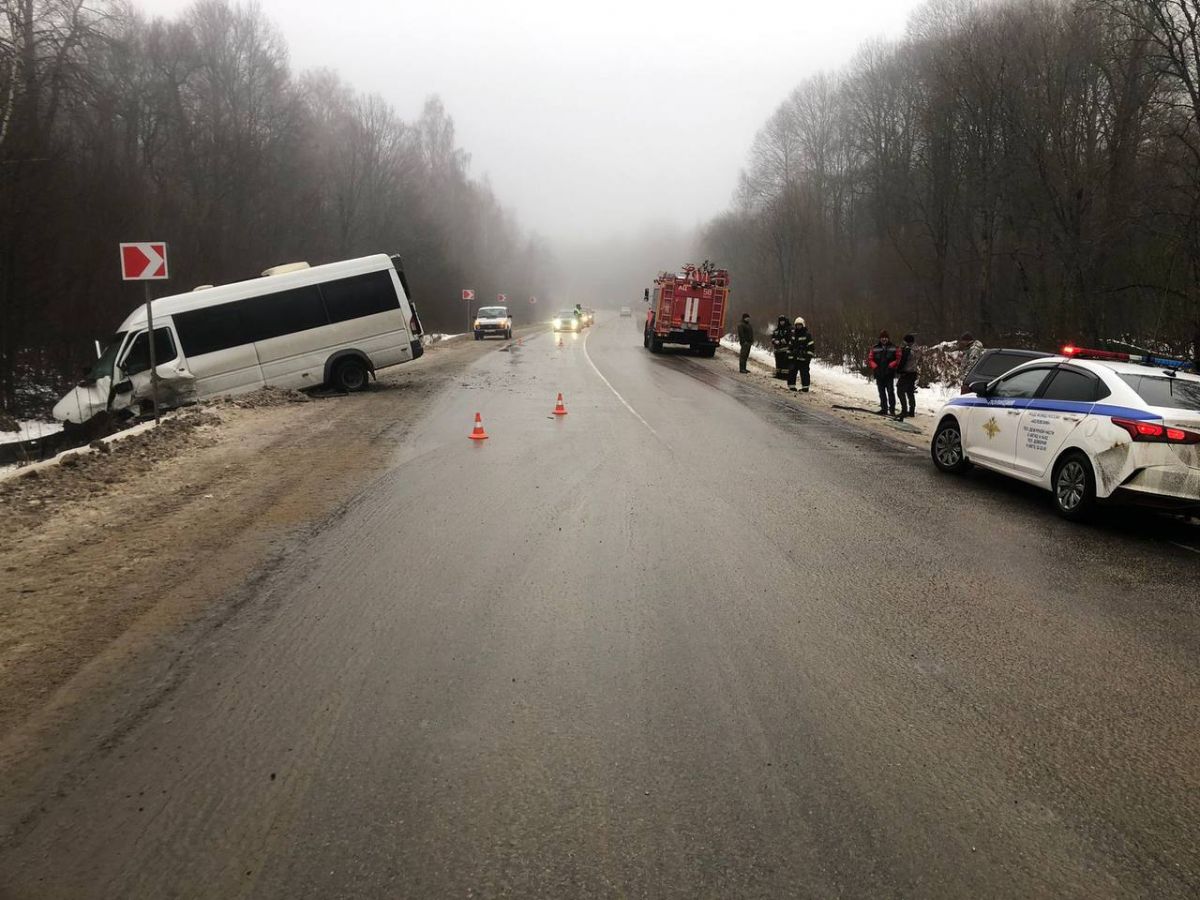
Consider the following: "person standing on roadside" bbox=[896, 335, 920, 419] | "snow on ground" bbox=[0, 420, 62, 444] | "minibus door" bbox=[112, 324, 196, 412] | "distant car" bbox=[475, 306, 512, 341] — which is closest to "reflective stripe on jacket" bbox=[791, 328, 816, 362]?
"person standing on roadside" bbox=[896, 335, 920, 419]

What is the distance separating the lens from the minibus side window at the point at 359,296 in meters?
17.6

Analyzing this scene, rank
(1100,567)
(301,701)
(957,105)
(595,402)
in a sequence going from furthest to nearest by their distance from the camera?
(957,105) → (595,402) → (1100,567) → (301,701)

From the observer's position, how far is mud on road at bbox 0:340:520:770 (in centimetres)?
423

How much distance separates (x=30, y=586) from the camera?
544 cm

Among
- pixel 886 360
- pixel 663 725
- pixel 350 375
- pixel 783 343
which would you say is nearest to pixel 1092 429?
→ pixel 663 725

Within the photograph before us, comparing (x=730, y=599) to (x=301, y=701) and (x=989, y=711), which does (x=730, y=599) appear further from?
(x=301, y=701)

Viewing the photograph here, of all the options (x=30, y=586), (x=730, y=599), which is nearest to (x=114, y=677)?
(x=30, y=586)

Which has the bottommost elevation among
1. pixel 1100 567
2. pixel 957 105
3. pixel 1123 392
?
pixel 1100 567

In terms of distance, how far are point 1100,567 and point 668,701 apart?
14.5ft

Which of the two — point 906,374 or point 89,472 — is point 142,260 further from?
point 906,374

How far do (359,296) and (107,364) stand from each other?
17.0 feet

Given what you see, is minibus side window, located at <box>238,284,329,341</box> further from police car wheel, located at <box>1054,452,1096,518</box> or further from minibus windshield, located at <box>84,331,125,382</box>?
police car wheel, located at <box>1054,452,1096,518</box>

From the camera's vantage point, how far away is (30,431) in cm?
1844

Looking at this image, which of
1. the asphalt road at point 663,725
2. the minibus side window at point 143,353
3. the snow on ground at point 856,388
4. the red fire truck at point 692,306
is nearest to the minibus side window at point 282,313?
the minibus side window at point 143,353
